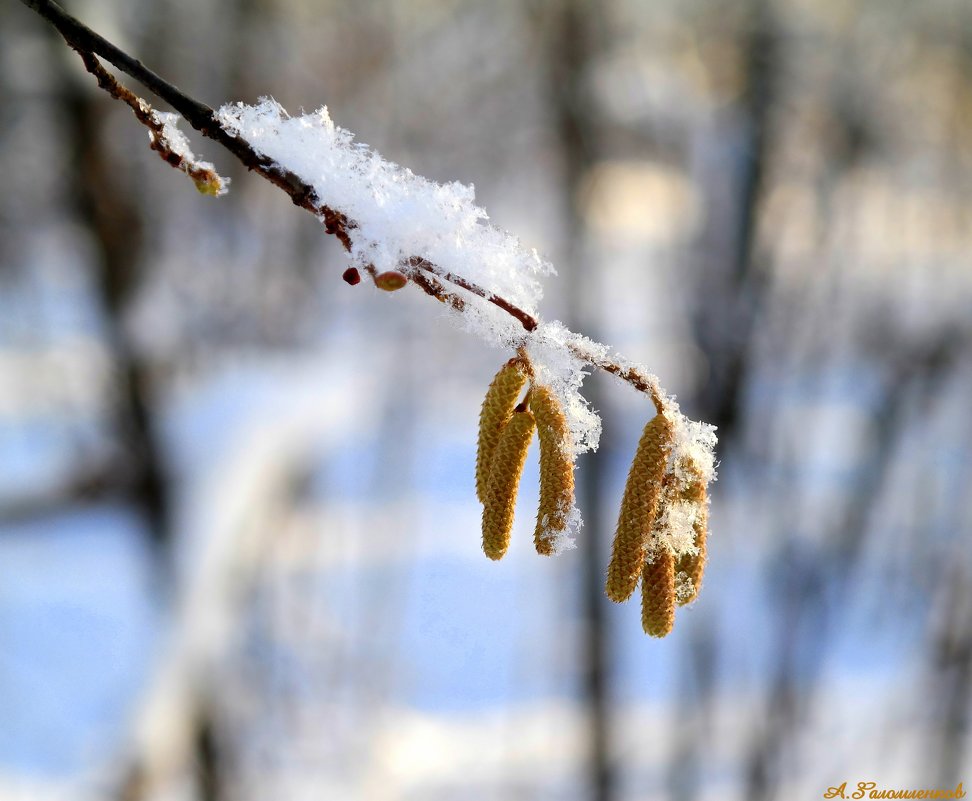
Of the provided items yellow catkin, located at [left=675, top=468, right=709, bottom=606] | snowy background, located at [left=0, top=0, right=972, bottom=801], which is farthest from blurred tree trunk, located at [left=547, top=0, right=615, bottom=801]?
yellow catkin, located at [left=675, top=468, right=709, bottom=606]

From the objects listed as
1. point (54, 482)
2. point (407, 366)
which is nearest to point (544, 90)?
point (407, 366)

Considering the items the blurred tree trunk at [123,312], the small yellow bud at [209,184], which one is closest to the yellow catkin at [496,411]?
the small yellow bud at [209,184]

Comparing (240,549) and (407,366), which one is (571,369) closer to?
(240,549)

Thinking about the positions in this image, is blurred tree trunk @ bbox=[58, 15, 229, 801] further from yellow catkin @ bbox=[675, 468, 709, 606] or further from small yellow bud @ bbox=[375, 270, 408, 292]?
small yellow bud @ bbox=[375, 270, 408, 292]

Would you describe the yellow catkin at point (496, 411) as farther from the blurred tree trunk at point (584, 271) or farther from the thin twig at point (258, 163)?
the blurred tree trunk at point (584, 271)

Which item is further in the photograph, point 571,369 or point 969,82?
point 969,82

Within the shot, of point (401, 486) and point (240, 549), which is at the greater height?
point (401, 486)

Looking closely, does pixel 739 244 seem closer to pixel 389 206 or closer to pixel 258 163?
pixel 389 206
